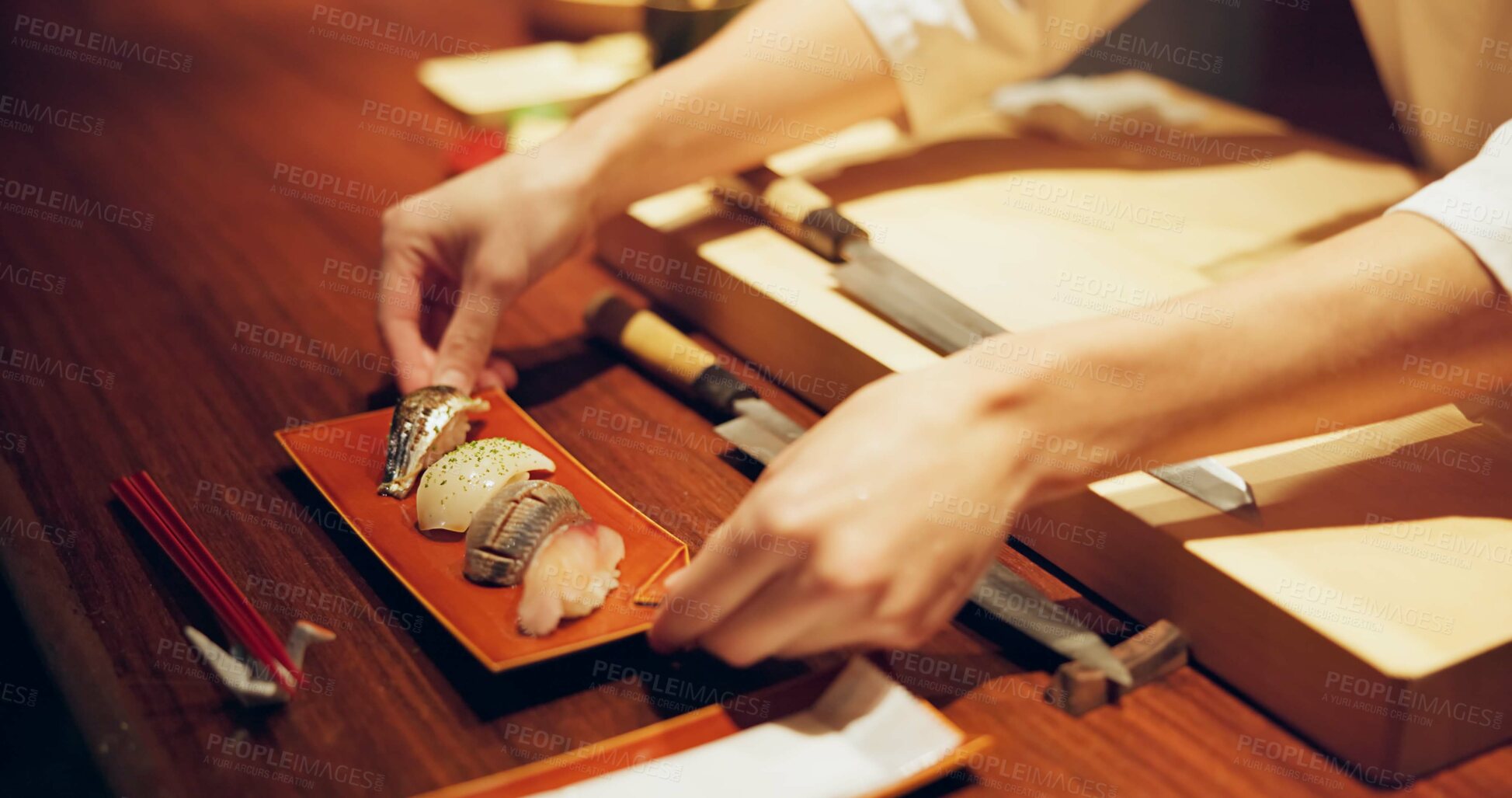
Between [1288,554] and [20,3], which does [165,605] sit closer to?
[1288,554]

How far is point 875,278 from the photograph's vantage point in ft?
3.58

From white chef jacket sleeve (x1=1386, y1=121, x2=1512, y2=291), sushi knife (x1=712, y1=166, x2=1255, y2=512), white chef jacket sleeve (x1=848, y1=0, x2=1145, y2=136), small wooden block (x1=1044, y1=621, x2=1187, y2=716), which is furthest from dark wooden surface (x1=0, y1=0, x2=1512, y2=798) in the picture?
white chef jacket sleeve (x1=848, y1=0, x2=1145, y2=136)

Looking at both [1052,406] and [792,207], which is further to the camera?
[792,207]

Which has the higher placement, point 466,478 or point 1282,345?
point 1282,345

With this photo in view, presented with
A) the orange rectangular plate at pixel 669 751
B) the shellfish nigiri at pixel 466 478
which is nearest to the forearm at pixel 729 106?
the shellfish nigiri at pixel 466 478

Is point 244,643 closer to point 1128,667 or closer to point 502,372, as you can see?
point 502,372

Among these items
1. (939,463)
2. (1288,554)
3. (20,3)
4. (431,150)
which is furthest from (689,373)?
(20,3)

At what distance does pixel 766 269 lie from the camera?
1149mm

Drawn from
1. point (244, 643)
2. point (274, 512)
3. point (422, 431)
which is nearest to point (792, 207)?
point (422, 431)

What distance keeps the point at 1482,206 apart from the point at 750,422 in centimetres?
56

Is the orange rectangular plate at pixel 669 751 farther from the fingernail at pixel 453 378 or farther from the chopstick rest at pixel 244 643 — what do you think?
the fingernail at pixel 453 378

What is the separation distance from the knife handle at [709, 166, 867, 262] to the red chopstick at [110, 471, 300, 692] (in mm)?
637

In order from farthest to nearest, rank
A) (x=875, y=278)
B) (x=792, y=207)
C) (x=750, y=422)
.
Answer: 1. (x=792, y=207)
2. (x=875, y=278)
3. (x=750, y=422)

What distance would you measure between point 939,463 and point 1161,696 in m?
0.25
